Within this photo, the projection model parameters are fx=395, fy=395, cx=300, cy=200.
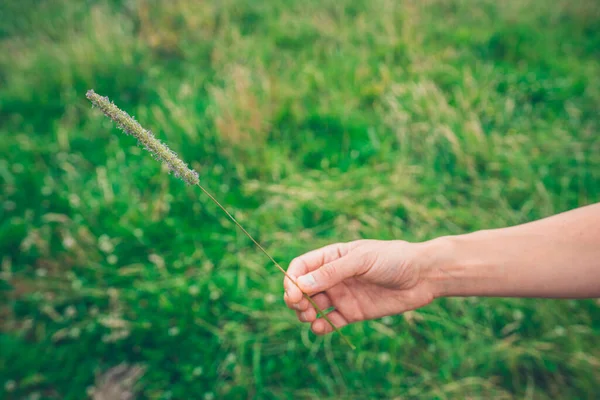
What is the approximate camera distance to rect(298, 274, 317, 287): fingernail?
1.40 metres

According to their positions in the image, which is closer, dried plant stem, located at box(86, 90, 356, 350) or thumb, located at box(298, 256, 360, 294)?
dried plant stem, located at box(86, 90, 356, 350)

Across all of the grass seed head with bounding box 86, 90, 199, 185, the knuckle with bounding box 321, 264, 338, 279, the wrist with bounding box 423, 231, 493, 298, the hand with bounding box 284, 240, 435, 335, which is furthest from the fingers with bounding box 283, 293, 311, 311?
the grass seed head with bounding box 86, 90, 199, 185

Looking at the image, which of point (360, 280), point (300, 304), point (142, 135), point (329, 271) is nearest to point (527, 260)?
point (360, 280)

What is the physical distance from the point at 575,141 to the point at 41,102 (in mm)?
4489

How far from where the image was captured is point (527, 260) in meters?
1.48

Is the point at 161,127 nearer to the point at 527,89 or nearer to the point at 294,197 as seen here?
the point at 294,197

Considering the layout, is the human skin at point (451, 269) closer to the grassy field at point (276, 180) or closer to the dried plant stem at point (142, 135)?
the grassy field at point (276, 180)

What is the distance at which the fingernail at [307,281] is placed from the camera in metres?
1.40

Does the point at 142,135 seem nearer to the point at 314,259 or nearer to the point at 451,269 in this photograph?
the point at 314,259

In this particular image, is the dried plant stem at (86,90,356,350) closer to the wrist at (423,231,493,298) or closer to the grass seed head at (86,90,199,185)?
the grass seed head at (86,90,199,185)

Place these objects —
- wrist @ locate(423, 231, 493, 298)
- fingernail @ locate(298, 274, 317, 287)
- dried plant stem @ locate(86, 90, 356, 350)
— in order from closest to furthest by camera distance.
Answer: dried plant stem @ locate(86, 90, 356, 350) < fingernail @ locate(298, 274, 317, 287) < wrist @ locate(423, 231, 493, 298)

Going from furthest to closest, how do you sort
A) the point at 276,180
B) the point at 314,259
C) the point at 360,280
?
the point at 276,180
the point at 360,280
the point at 314,259

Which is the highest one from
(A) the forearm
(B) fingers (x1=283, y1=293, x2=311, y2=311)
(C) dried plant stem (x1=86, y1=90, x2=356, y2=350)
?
(C) dried plant stem (x1=86, y1=90, x2=356, y2=350)

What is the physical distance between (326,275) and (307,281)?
71 mm
